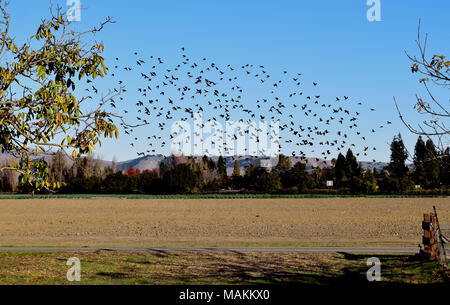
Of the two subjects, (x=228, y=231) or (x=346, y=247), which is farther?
(x=228, y=231)

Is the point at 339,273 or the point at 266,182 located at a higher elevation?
the point at 266,182

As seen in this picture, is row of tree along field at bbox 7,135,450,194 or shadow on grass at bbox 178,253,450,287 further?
row of tree along field at bbox 7,135,450,194

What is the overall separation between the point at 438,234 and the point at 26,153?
602 inches

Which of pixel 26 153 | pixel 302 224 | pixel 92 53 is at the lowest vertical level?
pixel 302 224

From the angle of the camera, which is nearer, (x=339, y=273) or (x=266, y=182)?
(x=339, y=273)

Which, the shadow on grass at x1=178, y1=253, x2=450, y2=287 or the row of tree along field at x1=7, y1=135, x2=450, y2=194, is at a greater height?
the row of tree along field at x1=7, y1=135, x2=450, y2=194

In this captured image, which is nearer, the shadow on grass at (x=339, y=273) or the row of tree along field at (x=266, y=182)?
the shadow on grass at (x=339, y=273)

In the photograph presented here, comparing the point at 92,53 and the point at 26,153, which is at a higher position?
the point at 92,53

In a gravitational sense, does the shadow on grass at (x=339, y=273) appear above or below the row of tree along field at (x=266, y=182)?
below

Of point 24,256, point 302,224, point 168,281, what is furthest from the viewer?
point 302,224
